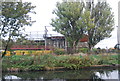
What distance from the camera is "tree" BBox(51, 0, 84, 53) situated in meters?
18.5

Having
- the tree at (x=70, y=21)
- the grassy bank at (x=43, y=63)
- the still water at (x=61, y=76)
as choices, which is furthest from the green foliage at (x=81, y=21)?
the still water at (x=61, y=76)

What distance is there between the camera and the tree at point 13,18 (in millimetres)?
7691

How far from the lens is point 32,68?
380 inches

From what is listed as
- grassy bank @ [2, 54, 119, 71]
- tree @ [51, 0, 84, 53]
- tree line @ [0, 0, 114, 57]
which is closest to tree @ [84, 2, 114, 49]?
tree line @ [0, 0, 114, 57]

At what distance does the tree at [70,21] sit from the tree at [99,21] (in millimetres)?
2367

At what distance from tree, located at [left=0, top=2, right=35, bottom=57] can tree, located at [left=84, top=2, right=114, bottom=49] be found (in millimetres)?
13795

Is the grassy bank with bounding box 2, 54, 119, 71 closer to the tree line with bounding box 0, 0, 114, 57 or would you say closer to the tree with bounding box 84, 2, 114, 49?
the tree line with bounding box 0, 0, 114, 57

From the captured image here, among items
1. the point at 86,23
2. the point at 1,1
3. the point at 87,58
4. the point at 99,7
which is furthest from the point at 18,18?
the point at 99,7

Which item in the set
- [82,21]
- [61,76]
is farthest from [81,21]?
[61,76]

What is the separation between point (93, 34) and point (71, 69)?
12.0 metres

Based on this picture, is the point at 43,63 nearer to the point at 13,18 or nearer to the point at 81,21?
the point at 13,18

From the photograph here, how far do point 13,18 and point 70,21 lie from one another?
11.8 meters

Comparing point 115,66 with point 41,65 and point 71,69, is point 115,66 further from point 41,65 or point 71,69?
point 41,65

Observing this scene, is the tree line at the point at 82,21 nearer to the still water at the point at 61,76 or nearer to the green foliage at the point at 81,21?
the green foliage at the point at 81,21
